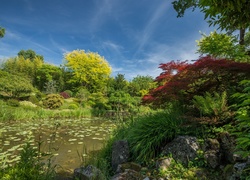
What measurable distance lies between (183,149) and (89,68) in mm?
19733

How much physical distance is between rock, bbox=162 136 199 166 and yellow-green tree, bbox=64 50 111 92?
61.7 feet

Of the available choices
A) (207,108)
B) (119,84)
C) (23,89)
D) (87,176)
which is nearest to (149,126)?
(207,108)

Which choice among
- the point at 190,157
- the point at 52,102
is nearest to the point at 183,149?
the point at 190,157

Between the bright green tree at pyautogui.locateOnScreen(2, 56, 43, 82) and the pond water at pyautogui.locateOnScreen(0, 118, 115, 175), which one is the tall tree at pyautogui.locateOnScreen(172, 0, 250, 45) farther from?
the bright green tree at pyautogui.locateOnScreen(2, 56, 43, 82)

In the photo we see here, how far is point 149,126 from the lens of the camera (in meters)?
3.17

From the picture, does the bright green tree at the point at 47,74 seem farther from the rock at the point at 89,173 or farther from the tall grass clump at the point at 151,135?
the rock at the point at 89,173

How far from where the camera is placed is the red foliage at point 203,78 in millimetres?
3125

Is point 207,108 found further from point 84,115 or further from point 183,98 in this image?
point 84,115

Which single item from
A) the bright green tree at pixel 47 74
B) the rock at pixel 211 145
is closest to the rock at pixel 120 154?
the rock at pixel 211 145

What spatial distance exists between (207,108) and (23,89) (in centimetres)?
1405

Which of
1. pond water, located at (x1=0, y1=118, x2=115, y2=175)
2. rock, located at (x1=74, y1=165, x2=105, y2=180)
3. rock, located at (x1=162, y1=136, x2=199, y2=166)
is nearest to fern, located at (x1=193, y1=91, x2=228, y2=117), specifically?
rock, located at (x1=162, y1=136, x2=199, y2=166)

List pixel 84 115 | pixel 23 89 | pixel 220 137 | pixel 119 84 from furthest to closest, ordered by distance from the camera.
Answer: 1. pixel 119 84
2. pixel 23 89
3. pixel 84 115
4. pixel 220 137

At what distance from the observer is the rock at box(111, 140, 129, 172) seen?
3080mm

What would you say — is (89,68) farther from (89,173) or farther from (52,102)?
(89,173)
